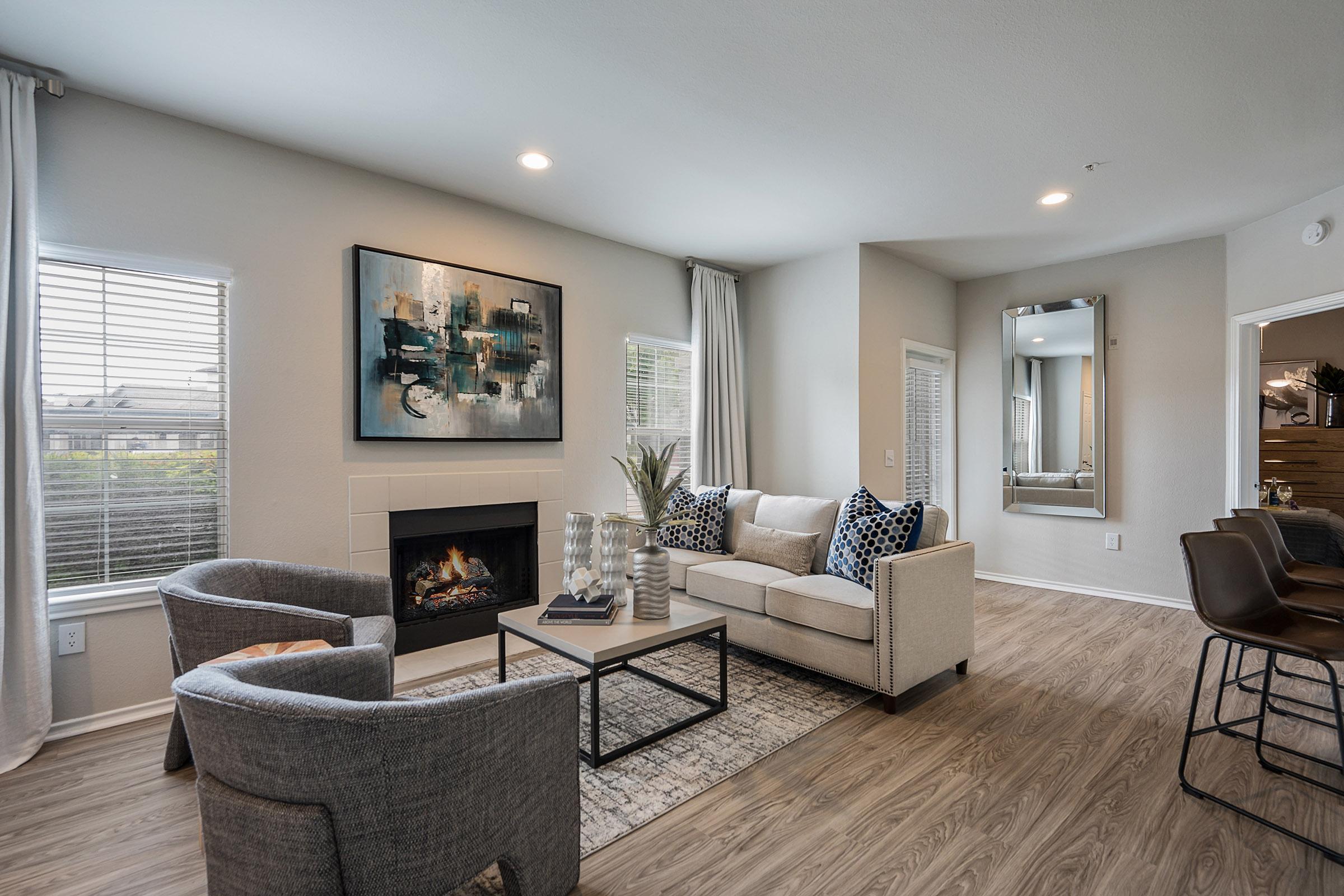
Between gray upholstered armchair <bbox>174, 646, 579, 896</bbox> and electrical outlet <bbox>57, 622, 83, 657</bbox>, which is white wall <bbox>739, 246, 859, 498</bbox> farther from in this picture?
electrical outlet <bbox>57, 622, 83, 657</bbox>

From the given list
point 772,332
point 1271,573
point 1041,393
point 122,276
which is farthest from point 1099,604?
point 122,276

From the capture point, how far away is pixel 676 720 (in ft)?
8.70

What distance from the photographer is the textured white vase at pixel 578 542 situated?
2686 mm

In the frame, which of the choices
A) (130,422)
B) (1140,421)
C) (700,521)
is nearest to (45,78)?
(130,422)

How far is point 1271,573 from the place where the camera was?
2.76 metres

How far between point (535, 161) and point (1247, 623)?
361 cm

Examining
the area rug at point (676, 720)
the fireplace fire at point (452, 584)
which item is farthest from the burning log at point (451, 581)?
the area rug at point (676, 720)

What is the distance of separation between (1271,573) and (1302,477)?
171 inches

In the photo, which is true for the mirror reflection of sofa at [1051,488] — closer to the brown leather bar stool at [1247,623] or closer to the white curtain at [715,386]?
the white curtain at [715,386]

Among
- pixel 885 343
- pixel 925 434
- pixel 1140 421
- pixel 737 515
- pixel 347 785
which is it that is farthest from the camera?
pixel 925 434

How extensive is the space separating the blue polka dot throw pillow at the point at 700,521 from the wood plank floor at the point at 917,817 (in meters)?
1.55

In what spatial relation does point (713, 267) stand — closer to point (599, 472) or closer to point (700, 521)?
point (599, 472)

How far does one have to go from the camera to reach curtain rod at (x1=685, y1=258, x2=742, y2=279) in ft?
16.7

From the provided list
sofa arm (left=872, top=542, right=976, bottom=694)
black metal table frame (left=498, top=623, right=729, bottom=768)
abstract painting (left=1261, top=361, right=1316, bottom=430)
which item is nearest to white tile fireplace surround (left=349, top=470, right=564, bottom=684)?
black metal table frame (left=498, top=623, right=729, bottom=768)
